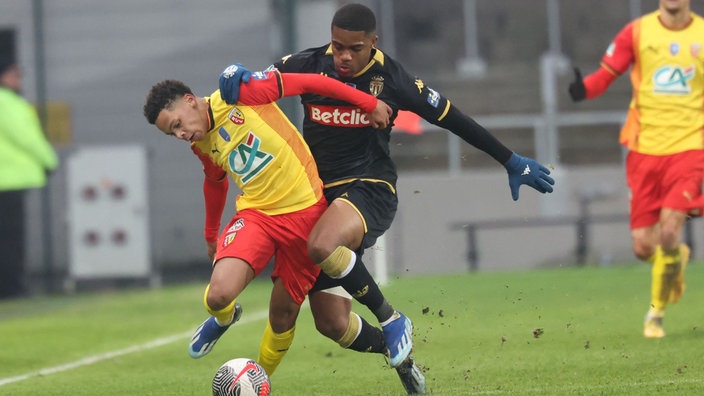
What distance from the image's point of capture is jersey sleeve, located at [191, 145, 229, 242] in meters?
7.22

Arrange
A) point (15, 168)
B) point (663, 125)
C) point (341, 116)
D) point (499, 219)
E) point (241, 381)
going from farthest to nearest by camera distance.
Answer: point (499, 219) < point (15, 168) < point (663, 125) < point (341, 116) < point (241, 381)

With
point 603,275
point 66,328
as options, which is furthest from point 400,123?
point 603,275

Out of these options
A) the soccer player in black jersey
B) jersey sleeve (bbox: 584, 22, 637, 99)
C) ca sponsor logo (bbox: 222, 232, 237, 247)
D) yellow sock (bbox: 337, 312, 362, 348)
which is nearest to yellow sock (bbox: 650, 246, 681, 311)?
jersey sleeve (bbox: 584, 22, 637, 99)

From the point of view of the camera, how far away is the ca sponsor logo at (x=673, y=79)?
9.66 metres

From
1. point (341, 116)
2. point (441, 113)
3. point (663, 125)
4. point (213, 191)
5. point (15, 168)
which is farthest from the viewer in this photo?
point (15, 168)

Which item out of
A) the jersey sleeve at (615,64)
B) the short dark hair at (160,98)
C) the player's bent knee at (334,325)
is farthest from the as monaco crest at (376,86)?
the jersey sleeve at (615,64)

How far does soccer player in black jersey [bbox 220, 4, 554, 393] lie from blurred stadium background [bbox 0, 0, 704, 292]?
845cm

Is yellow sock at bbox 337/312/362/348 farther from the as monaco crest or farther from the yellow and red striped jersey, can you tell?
the yellow and red striped jersey

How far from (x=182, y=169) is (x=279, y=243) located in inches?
442

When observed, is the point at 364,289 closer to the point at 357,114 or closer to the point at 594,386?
the point at 357,114

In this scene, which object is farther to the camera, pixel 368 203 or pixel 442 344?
pixel 442 344

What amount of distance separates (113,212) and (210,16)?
2.82m

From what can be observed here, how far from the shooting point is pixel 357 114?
7.27 m

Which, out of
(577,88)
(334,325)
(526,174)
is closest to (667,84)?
(577,88)
